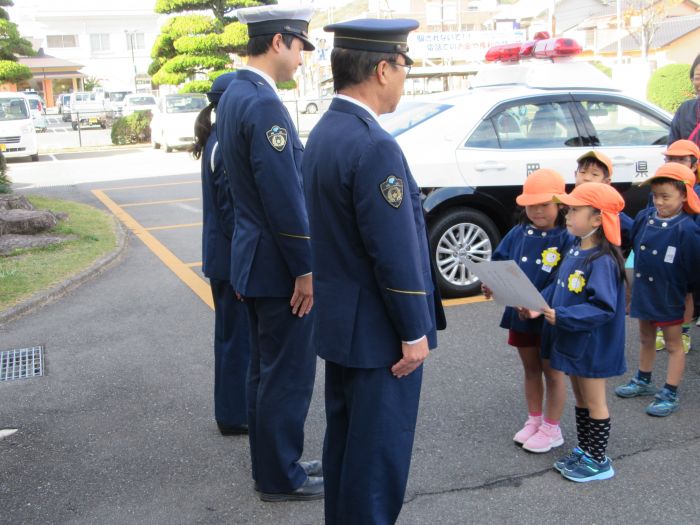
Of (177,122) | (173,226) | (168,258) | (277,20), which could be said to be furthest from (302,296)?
(177,122)

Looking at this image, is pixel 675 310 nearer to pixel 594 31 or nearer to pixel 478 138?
pixel 478 138

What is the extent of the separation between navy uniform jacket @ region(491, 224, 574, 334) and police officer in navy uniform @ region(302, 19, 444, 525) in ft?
3.71

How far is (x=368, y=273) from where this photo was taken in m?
2.45

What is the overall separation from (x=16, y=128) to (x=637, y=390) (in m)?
19.8

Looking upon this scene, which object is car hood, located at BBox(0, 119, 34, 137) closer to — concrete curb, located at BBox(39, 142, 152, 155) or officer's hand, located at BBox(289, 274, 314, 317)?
concrete curb, located at BBox(39, 142, 152, 155)

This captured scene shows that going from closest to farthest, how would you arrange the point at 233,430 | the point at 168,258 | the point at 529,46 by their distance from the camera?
the point at 233,430 < the point at 529,46 < the point at 168,258

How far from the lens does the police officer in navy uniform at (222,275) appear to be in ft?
12.1

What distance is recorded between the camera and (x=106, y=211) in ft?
39.4

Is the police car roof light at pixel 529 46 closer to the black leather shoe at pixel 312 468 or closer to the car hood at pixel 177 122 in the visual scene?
the black leather shoe at pixel 312 468

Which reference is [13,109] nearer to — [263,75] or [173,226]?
[173,226]

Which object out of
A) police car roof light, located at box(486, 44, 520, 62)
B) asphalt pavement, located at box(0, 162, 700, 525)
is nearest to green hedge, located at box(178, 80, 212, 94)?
police car roof light, located at box(486, 44, 520, 62)

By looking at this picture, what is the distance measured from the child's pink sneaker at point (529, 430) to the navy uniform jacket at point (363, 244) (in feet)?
5.01

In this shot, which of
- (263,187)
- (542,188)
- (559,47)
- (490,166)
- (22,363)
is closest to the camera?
(263,187)

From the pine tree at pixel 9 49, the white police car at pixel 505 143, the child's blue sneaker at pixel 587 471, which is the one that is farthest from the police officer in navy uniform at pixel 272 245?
the pine tree at pixel 9 49
